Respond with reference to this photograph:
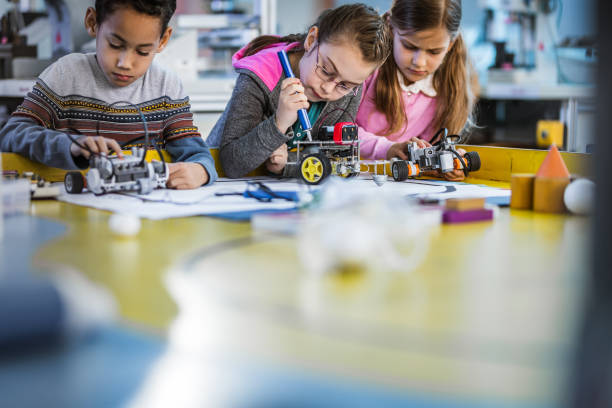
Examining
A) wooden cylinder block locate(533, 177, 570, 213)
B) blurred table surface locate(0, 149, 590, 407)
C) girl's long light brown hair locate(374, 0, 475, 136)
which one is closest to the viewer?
blurred table surface locate(0, 149, 590, 407)

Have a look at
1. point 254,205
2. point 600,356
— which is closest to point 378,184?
point 254,205

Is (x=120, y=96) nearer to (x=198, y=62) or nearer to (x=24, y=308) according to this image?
(x=24, y=308)

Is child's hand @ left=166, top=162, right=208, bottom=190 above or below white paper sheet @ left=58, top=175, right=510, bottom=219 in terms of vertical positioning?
above

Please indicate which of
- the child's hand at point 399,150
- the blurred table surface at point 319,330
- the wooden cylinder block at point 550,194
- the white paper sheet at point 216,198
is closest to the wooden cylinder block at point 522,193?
the wooden cylinder block at point 550,194

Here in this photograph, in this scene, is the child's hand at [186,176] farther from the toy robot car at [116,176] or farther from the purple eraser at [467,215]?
the purple eraser at [467,215]

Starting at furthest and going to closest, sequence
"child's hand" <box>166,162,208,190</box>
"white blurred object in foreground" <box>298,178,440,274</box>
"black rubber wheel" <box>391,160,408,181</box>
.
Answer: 1. "black rubber wheel" <box>391,160,408,181</box>
2. "child's hand" <box>166,162,208,190</box>
3. "white blurred object in foreground" <box>298,178,440,274</box>

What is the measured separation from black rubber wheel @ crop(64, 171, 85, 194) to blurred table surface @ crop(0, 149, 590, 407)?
406 millimetres

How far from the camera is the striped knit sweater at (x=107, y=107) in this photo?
1366mm

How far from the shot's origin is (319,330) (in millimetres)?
394

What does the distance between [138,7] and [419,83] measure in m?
0.75

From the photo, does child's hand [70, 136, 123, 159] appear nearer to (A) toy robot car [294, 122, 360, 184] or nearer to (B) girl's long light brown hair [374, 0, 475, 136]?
(A) toy robot car [294, 122, 360, 184]

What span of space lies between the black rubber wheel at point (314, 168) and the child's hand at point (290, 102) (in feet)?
0.56

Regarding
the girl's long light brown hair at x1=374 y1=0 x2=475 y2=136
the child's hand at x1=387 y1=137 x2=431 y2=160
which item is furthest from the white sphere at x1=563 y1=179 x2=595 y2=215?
the girl's long light brown hair at x1=374 y1=0 x2=475 y2=136

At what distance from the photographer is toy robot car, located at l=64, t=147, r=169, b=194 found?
38.6 inches
